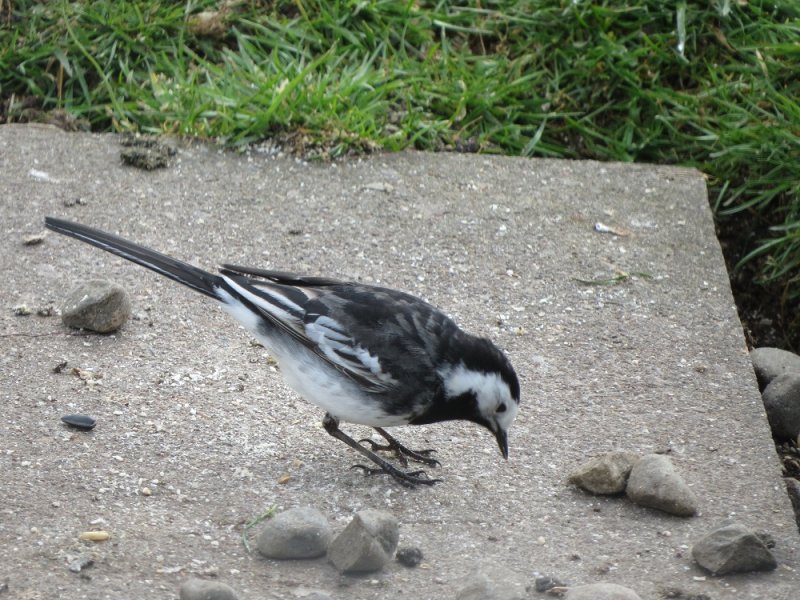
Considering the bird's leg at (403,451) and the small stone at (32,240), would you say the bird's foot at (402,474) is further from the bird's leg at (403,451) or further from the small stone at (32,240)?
the small stone at (32,240)

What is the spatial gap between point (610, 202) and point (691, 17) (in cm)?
157

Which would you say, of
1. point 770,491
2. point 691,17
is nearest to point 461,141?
A: point 691,17

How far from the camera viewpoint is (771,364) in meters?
5.83

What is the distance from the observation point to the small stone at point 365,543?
397 cm

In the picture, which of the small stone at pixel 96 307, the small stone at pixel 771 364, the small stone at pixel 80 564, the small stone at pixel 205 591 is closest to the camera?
the small stone at pixel 205 591

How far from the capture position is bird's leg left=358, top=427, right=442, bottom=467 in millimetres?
4895

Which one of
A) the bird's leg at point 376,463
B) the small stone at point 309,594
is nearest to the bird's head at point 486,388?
the bird's leg at point 376,463

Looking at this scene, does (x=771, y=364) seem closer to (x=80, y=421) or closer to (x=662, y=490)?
(x=662, y=490)

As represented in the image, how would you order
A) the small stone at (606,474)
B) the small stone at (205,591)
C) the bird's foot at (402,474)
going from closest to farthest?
the small stone at (205,591)
the small stone at (606,474)
the bird's foot at (402,474)

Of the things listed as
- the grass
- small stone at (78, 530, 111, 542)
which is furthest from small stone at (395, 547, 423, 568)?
the grass

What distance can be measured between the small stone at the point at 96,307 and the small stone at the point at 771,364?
3003 mm

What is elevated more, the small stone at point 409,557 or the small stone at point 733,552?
the small stone at point 733,552

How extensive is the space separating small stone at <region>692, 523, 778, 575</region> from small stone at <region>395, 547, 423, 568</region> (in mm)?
953

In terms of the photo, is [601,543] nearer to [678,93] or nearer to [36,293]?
[36,293]
